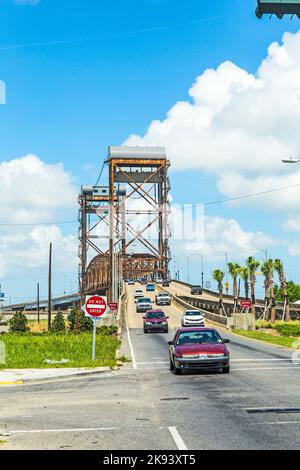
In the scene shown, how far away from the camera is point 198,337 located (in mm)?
23547

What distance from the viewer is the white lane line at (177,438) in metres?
9.86

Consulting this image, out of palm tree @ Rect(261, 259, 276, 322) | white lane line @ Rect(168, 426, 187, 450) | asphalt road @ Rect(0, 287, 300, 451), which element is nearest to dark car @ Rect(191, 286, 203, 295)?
palm tree @ Rect(261, 259, 276, 322)

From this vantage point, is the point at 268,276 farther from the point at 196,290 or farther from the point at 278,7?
the point at 278,7

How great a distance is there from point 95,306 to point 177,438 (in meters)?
17.5

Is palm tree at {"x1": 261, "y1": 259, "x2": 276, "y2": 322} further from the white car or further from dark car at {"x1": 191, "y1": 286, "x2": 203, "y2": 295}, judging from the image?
dark car at {"x1": 191, "y1": 286, "x2": 203, "y2": 295}

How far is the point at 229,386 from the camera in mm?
18906

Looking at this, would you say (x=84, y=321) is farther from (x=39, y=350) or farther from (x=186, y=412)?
(x=186, y=412)

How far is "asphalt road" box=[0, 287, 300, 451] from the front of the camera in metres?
10.5

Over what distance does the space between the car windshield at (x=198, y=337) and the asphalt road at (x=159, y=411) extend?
1.09m

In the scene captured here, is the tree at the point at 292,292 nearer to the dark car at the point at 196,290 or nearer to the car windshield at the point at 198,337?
the dark car at the point at 196,290

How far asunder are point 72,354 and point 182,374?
9.94 metres

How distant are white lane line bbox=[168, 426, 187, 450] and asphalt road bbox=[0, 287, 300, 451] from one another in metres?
0.01

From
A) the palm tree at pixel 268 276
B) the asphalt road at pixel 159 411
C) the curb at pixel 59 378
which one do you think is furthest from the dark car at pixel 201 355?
the palm tree at pixel 268 276
